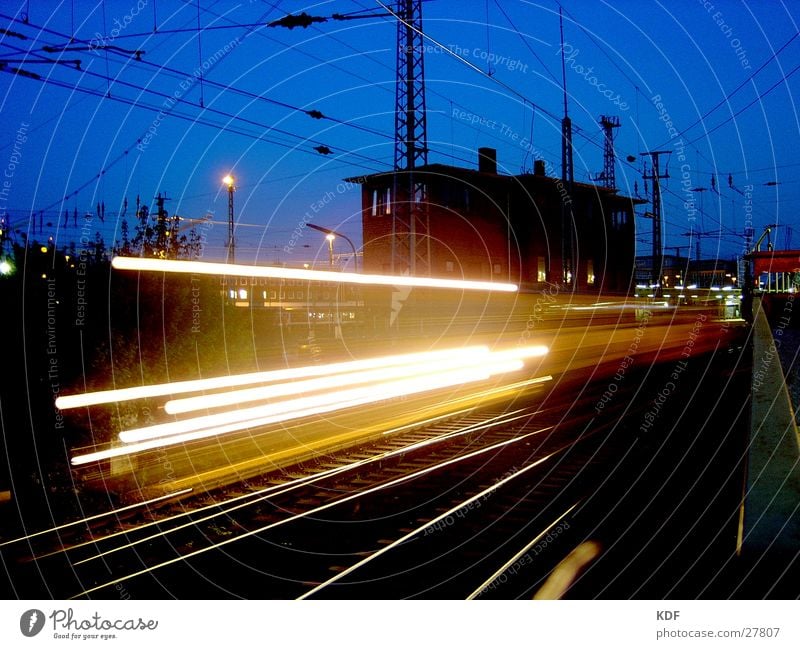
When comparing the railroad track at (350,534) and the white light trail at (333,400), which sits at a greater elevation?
the white light trail at (333,400)

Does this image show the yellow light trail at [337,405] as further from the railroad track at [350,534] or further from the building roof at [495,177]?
the building roof at [495,177]

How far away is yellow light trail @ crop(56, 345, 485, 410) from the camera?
706 cm

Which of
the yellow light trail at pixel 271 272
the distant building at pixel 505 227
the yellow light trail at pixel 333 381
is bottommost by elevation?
the yellow light trail at pixel 333 381

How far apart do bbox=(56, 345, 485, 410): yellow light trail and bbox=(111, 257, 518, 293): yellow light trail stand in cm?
123

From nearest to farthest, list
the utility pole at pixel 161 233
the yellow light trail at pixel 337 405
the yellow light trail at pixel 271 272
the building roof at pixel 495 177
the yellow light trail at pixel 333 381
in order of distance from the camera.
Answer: the yellow light trail at pixel 271 272, the yellow light trail at pixel 337 405, the yellow light trail at pixel 333 381, the utility pole at pixel 161 233, the building roof at pixel 495 177

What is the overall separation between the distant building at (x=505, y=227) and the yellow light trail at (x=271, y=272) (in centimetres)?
1412

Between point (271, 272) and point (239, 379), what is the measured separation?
1.57 meters

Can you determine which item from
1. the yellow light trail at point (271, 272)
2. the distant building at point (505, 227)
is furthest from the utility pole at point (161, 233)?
the distant building at point (505, 227)

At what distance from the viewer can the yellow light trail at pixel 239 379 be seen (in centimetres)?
706

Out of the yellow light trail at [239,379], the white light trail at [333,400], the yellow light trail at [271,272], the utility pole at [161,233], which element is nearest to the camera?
the yellow light trail at [271,272]

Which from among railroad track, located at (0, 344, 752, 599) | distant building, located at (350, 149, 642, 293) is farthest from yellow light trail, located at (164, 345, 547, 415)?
distant building, located at (350, 149, 642, 293)

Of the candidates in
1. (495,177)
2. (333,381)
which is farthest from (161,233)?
(495,177)

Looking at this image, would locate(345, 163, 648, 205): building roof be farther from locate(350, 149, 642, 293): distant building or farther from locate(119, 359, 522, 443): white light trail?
locate(119, 359, 522, 443): white light trail
